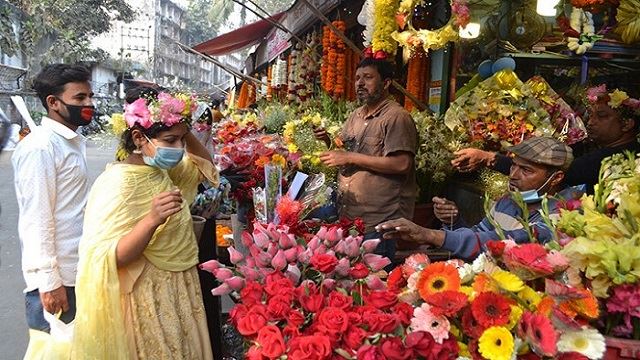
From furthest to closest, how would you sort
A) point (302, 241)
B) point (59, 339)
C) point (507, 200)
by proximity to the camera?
point (59, 339) < point (507, 200) < point (302, 241)

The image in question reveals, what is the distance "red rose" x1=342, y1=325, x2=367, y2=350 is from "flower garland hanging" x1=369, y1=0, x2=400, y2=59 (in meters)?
3.75

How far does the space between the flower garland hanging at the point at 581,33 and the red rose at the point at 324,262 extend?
3.23m

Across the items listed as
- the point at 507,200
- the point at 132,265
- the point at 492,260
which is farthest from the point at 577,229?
the point at 132,265

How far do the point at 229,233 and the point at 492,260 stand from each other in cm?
337

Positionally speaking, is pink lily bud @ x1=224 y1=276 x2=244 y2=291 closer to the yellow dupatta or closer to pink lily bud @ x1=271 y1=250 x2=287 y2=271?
pink lily bud @ x1=271 y1=250 x2=287 y2=271

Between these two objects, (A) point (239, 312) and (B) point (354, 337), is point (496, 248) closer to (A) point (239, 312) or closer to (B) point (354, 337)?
(B) point (354, 337)

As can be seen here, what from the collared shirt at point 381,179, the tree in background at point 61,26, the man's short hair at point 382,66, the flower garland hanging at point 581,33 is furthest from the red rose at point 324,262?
the tree in background at point 61,26

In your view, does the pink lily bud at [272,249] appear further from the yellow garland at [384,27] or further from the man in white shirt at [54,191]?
the yellow garland at [384,27]

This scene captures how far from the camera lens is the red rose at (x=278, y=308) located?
1.38 m

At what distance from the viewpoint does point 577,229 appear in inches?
59.6

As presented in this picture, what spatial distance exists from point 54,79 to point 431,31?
110 inches

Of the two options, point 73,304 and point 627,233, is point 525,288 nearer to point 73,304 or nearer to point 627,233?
point 627,233

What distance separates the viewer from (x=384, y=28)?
15.8ft

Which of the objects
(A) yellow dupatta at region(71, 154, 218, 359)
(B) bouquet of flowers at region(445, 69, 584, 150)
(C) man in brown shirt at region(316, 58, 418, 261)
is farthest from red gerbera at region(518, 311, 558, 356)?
(B) bouquet of flowers at region(445, 69, 584, 150)
